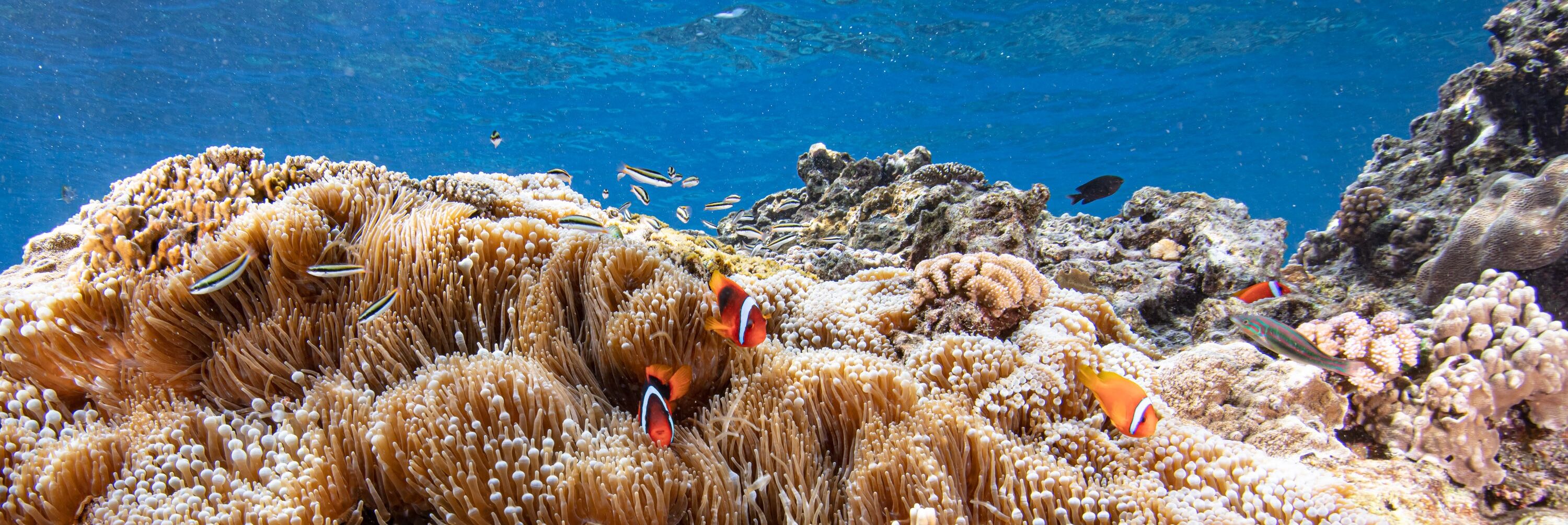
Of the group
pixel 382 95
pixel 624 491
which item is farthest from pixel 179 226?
pixel 382 95

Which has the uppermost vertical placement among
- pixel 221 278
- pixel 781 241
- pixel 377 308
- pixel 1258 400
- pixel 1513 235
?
pixel 781 241

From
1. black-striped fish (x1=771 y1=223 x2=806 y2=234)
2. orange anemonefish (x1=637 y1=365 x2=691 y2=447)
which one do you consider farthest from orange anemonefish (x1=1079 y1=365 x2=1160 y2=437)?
black-striped fish (x1=771 y1=223 x2=806 y2=234)

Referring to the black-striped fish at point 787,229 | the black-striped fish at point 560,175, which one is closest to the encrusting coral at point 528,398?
the black-striped fish at point 560,175

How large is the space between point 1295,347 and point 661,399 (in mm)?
2606

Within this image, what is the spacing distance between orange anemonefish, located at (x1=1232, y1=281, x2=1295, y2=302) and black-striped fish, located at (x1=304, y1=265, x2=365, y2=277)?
5221mm

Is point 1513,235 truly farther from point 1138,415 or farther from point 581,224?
point 581,224

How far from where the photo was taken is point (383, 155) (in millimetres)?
36594

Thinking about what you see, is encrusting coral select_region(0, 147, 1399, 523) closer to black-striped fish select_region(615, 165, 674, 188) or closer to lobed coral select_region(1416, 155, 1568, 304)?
lobed coral select_region(1416, 155, 1568, 304)

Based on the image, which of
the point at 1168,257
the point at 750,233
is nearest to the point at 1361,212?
the point at 1168,257

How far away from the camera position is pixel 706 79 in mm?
25922

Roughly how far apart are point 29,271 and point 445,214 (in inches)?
126

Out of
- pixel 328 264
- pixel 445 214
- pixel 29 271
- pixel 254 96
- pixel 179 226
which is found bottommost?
pixel 328 264

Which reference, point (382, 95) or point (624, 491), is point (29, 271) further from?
point (382, 95)

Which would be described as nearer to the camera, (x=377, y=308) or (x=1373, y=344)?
(x=377, y=308)
